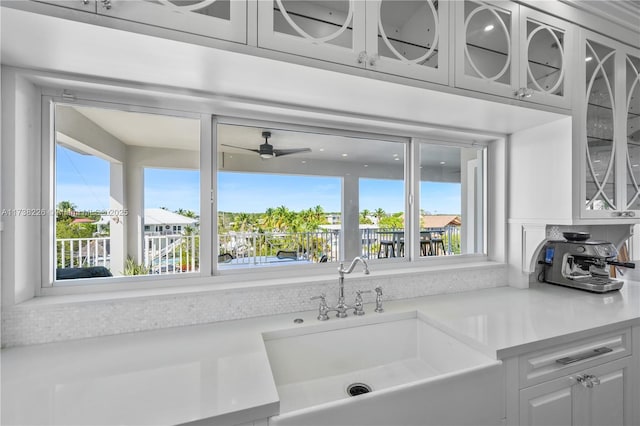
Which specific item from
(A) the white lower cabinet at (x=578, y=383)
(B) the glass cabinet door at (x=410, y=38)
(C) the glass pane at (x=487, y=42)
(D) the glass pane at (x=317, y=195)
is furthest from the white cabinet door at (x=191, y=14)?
(D) the glass pane at (x=317, y=195)

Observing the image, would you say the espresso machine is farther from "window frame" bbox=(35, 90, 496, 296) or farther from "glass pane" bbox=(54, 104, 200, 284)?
"glass pane" bbox=(54, 104, 200, 284)

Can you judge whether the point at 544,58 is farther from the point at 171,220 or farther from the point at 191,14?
the point at 171,220

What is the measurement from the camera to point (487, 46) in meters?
1.35

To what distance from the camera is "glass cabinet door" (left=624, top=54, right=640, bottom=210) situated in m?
1.76

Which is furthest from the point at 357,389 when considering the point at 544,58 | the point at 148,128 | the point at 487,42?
the point at 544,58

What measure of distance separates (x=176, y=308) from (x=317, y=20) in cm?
127

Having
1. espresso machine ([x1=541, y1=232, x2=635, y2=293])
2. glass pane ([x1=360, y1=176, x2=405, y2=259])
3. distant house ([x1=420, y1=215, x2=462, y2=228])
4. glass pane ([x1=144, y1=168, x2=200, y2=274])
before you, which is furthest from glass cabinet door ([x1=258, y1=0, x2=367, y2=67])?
glass pane ([x1=360, y1=176, x2=405, y2=259])

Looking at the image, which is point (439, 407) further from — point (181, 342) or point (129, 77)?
point (129, 77)

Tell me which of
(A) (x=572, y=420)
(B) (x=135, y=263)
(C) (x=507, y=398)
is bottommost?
(A) (x=572, y=420)

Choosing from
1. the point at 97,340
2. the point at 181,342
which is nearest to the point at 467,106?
the point at 181,342

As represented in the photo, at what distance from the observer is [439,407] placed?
0.95 meters

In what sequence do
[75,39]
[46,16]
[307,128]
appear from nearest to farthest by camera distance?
1. [46,16]
2. [75,39]
3. [307,128]

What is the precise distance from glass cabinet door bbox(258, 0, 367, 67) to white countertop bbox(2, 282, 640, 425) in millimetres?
1053

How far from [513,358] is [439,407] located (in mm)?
366
